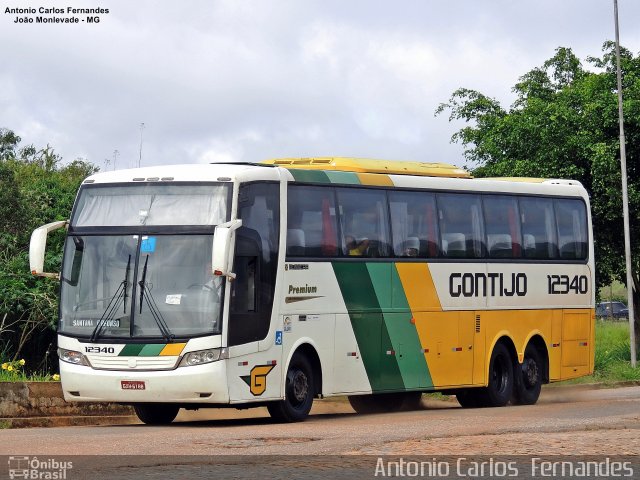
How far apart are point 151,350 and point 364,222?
4.49 meters

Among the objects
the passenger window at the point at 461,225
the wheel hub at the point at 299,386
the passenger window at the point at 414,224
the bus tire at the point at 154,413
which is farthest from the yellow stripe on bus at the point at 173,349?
the passenger window at the point at 461,225

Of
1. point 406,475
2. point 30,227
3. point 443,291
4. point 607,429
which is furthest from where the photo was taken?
point 30,227

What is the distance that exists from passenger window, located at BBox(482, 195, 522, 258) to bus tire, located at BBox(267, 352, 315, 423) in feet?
16.9

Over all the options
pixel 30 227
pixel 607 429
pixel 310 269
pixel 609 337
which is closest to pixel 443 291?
pixel 310 269

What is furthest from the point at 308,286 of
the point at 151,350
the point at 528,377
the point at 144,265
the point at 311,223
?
the point at 528,377

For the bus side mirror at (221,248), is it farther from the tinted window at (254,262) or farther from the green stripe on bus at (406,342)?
the green stripe on bus at (406,342)

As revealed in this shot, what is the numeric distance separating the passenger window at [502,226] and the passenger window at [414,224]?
4.85ft

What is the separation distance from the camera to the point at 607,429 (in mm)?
16141

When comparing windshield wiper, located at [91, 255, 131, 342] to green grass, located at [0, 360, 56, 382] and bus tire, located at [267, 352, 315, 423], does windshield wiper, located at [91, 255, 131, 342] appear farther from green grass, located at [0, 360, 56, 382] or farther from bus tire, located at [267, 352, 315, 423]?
green grass, located at [0, 360, 56, 382]

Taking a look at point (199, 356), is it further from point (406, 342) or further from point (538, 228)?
point (538, 228)

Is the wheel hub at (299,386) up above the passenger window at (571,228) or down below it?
below

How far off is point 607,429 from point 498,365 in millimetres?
7848

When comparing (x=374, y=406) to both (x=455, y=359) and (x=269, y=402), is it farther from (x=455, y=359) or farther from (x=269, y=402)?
(x=269, y=402)

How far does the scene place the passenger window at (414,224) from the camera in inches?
845
